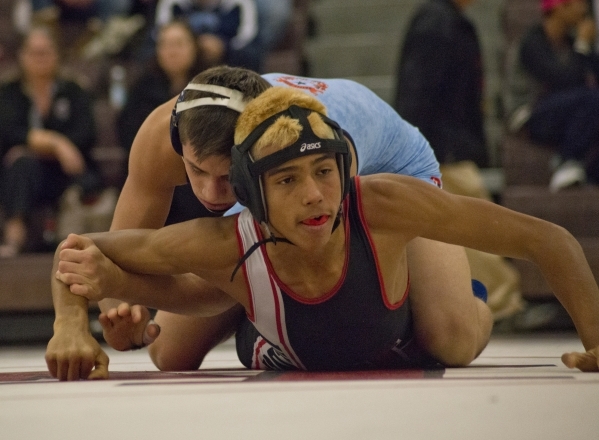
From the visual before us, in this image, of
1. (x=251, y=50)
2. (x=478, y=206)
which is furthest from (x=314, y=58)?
(x=478, y=206)

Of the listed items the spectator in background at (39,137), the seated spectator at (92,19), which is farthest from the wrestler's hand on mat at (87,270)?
the seated spectator at (92,19)

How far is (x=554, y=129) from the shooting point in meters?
5.39

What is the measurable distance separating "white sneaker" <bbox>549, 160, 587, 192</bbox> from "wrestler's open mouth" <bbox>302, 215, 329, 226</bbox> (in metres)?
3.29

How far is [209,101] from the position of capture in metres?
2.39

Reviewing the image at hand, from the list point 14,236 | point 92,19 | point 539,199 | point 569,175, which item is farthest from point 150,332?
point 92,19

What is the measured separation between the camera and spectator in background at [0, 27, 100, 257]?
534 cm

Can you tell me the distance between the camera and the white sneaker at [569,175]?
523cm

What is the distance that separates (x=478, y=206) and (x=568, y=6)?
3.35 meters

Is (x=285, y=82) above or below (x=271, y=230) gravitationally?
above

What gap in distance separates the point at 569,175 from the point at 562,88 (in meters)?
0.51

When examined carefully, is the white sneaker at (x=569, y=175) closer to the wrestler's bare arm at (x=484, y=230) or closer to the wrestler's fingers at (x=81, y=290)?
the wrestler's bare arm at (x=484, y=230)

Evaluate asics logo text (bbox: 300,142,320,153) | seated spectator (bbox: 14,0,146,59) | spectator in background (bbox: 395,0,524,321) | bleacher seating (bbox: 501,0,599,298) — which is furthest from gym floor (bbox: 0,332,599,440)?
seated spectator (bbox: 14,0,146,59)

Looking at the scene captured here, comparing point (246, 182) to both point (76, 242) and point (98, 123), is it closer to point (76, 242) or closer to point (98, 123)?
point (76, 242)

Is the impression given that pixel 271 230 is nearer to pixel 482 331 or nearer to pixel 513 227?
pixel 513 227
